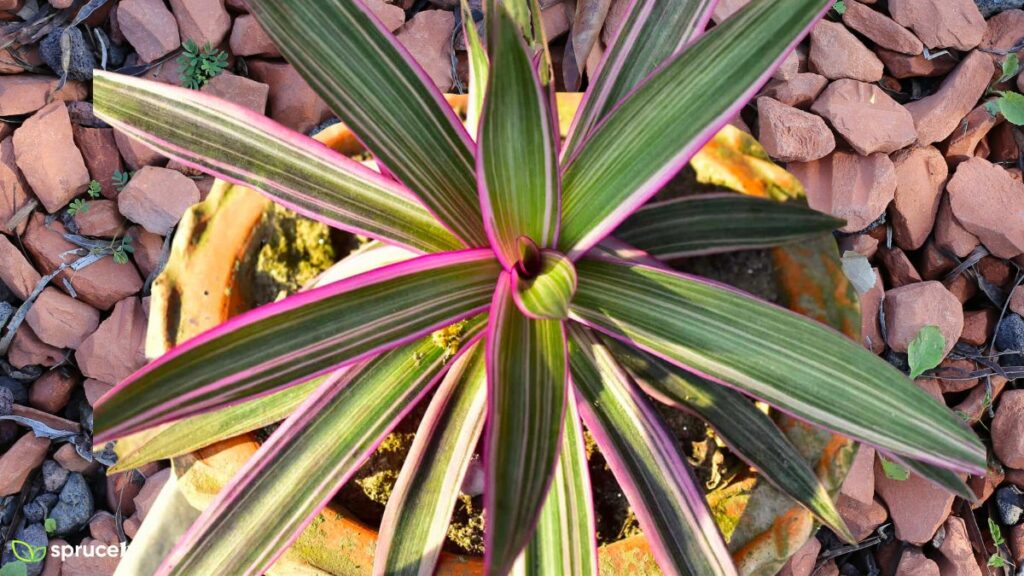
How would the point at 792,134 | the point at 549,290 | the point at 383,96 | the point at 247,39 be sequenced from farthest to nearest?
the point at 247,39 → the point at 792,134 → the point at 383,96 → the point at 549,290

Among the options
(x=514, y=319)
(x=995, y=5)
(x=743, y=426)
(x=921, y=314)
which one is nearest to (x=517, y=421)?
(x=514, y=319)

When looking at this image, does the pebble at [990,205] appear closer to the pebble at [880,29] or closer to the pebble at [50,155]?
the pebble at [880,29]

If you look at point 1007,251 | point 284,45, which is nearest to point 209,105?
point 284,45

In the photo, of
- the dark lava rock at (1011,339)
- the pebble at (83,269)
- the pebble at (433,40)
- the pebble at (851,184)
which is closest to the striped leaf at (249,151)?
the pebble at (433,40)

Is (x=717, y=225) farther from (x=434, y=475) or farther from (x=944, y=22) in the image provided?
(x=944, y=22)

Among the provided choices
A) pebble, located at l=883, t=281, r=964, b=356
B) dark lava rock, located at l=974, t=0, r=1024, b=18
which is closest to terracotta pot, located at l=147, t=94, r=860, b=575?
pebble, located at l=883, t=281, r=964, b=356
